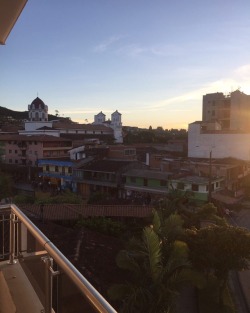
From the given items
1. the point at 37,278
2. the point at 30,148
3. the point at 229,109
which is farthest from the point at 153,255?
the point at 229,109

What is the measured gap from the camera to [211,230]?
10781 mm

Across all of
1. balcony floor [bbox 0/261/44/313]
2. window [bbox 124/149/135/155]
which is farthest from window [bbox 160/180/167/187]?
balcony floor [bbox 0/261/44/313]

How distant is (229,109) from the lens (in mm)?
46312

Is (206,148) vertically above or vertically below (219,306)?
above

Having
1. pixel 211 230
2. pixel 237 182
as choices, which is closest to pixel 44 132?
pixel 237 182

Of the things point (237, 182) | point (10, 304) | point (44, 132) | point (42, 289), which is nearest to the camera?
point (42, 289)

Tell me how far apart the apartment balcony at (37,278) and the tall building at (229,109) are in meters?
40.2

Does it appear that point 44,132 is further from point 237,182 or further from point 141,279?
point 141,279

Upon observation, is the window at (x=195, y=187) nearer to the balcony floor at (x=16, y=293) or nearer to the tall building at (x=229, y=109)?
the tall building at (x=229, y=109)

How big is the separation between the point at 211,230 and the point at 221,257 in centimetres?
89

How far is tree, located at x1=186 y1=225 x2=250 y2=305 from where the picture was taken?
33.4 ft

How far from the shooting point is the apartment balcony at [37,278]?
1429 mm

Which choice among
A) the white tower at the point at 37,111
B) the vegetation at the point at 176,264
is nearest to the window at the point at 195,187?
the vegetation at the point at 176,264

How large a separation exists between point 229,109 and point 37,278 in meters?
47.0
